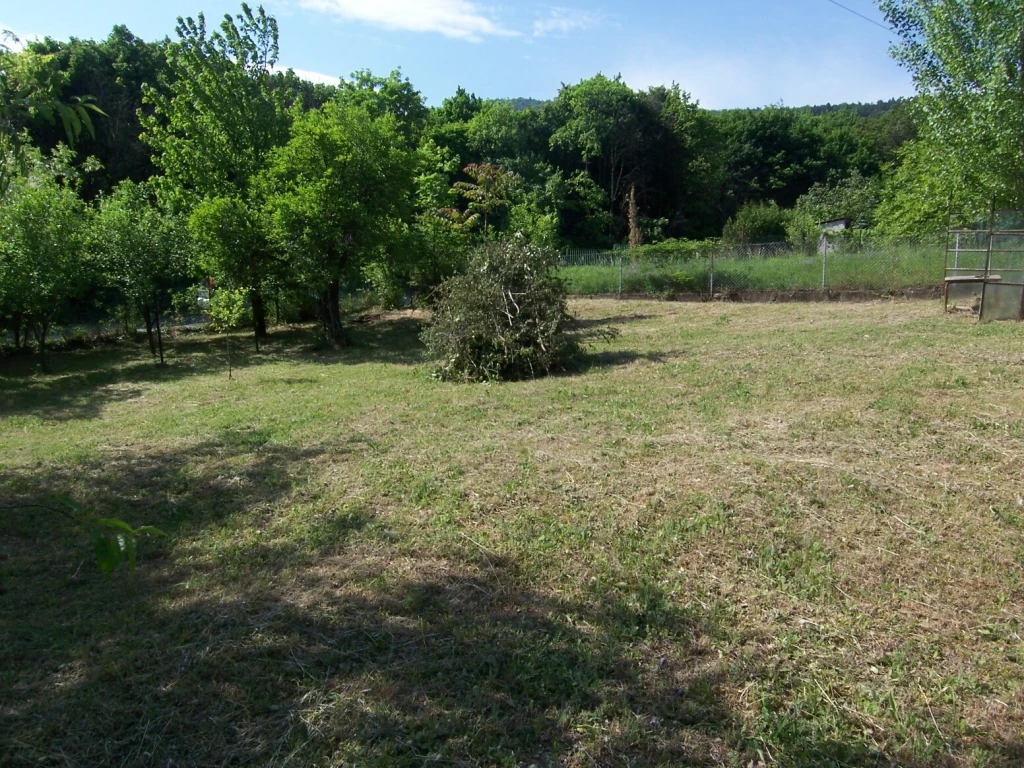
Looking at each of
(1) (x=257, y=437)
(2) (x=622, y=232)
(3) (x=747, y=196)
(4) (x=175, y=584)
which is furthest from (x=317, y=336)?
(3) (x=747, y=196)

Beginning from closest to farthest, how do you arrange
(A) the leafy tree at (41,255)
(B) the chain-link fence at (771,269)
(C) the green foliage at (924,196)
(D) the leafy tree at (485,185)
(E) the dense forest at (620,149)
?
(A) the leafy tree at (41,255), (C) the green foliage at (924,196), (B) the chain-link fence at (771,269), (D) the leafy tree at (485,185), (E) the dense forest at (620,149)

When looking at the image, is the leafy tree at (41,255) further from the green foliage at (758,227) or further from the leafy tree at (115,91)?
the green foliage at (758,227)

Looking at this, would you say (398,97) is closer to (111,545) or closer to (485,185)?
(485,185)

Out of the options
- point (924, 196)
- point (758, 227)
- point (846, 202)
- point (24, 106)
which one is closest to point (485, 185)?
point (924, 196)

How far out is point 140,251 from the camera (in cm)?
1577

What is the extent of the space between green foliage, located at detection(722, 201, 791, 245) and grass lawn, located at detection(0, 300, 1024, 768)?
3216 centimetres

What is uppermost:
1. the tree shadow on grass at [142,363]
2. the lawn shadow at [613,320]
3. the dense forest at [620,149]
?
the dense forest at [620,149]

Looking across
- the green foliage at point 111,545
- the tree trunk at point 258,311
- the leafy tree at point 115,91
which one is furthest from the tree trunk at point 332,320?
Result: the leafy tree at point 115,91

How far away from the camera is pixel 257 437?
7316 mm

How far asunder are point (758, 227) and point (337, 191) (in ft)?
96.8

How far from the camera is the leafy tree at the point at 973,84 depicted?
1248cm

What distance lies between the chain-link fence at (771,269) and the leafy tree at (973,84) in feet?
10.2

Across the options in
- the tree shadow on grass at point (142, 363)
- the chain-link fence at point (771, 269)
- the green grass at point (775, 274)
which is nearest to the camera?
the tree shadow on grass at point (142, 363)

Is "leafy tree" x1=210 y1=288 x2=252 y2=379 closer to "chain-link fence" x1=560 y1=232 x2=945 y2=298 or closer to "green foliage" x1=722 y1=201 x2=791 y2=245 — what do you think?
"chain-link fence" x1=560 y1=232 x2=945 y2=298
